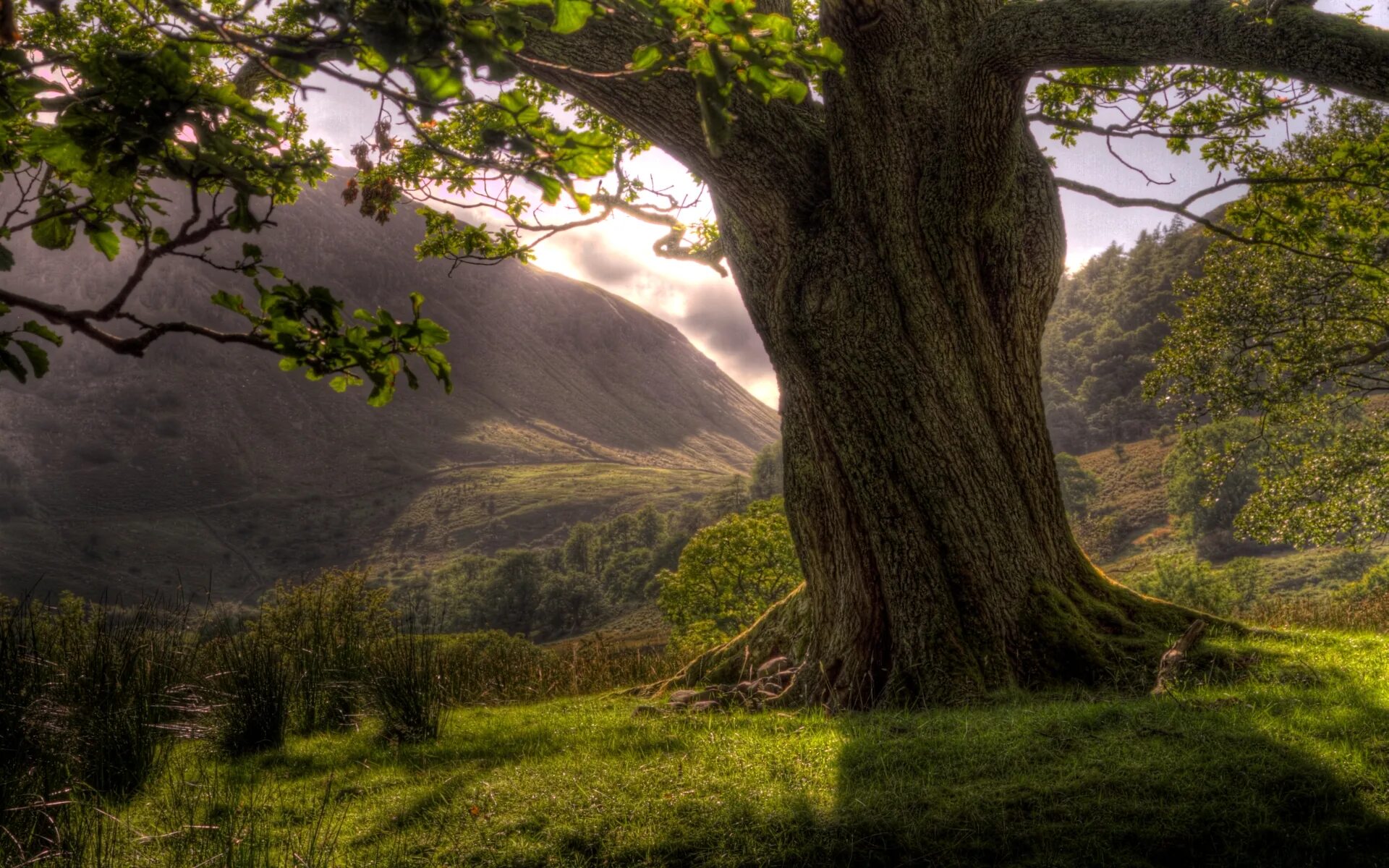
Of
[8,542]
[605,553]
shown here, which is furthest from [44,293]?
[605,553]

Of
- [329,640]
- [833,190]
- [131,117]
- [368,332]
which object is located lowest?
[329,640]

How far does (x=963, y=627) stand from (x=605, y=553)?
93.1 m

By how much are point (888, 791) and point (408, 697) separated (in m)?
3.63

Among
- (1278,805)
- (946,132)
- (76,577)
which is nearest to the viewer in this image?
(1278,805)

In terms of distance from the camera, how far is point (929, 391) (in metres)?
5.41

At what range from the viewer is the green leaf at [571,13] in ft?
5.85

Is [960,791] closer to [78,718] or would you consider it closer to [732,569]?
[78,718]

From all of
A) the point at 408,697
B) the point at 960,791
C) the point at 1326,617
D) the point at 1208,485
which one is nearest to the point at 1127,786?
the point at 960,791

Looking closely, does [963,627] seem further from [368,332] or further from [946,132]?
[368,332]

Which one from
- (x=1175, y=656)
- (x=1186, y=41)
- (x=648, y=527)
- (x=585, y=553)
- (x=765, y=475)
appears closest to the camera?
(x=1186, y=41)

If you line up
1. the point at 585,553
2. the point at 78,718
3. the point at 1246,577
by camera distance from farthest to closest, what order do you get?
the point at 585,553, the point at 1246,577, the point at 78,718

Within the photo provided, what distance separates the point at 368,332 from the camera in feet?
6.36

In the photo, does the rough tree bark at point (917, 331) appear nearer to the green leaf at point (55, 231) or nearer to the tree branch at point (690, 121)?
the tree branch at point (690, 121)

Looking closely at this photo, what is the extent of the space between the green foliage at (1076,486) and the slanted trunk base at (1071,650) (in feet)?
207
